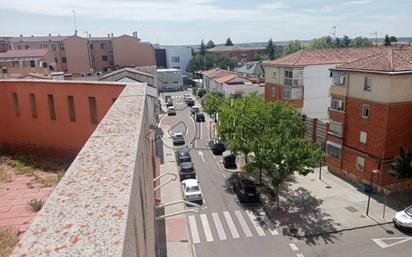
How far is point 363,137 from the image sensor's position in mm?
26250

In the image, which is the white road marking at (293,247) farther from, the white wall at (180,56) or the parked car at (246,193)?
the white wall at (180,56)

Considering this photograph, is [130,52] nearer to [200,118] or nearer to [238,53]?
[200,118]

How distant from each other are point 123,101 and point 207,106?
4113cm

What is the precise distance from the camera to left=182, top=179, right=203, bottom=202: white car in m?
24.8

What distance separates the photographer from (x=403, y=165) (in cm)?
2347

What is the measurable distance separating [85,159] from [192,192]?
2174 cm

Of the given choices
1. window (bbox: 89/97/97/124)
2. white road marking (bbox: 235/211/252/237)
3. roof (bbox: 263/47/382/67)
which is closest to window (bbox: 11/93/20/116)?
window (bbox: 89/97/97/124)

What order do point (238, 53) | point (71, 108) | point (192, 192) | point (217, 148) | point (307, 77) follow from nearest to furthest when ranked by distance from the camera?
1. point (71, 108)
2. point (192, 192)
3. point (217, 148)
4. point (307, 77)
5. point (238, 53)

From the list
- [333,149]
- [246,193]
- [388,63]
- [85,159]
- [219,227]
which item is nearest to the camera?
[85,159]

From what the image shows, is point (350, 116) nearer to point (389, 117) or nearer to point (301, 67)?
point (389, 117)

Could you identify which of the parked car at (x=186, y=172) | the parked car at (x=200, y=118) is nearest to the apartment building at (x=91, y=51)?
the parked car at (x=200, y=118)

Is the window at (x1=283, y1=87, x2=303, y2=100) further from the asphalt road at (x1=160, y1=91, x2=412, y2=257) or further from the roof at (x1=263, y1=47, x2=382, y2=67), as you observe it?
the asphalt road at (x1=160, y1=91, x2=412, y2=257)

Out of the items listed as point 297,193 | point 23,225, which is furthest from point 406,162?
point 23,225

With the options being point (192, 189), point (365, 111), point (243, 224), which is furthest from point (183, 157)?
point (365, 111)
